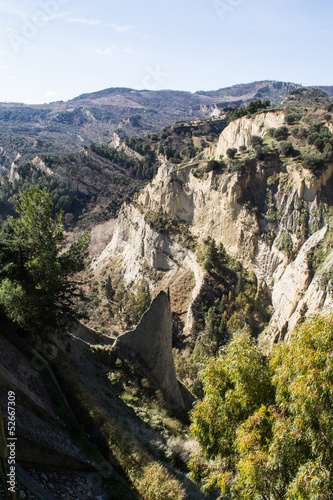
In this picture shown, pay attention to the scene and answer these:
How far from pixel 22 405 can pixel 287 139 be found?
43666mm

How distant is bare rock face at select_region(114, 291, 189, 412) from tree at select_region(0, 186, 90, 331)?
4.76 metres

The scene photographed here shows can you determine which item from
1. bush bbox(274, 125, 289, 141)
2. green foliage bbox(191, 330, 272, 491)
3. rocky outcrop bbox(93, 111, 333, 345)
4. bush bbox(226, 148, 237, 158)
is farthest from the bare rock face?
bush bbox(274, 125, 289, 141)

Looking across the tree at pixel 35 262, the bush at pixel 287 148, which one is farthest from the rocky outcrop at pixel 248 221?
the tree at pixel 35 262

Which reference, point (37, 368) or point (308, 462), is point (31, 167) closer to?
point (37, 368)

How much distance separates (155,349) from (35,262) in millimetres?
8552

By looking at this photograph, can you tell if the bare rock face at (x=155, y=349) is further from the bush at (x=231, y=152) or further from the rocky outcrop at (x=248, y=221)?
the bush at (x=231, y=152)

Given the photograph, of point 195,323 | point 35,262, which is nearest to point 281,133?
point 195,323

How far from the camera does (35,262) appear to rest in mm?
11039

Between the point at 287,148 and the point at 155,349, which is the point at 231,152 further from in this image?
the point at 155,349

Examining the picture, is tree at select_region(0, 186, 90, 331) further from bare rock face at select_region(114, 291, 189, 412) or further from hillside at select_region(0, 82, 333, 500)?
bare rock face at select_region(114, 291, 189, 412)

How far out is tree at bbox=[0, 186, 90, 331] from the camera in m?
11.1

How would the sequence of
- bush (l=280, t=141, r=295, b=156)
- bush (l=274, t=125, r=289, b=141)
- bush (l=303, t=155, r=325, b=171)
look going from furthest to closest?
bush (l=274, t=125, r=289, b=141), bush (l=280, t=141, r=295, b=156), bush (l=303, t=155, r=325, b=171)

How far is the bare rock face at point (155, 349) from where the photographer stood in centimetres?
1606

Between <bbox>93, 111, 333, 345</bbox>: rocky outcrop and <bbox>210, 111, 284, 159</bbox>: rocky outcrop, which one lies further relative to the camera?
<bbox>210, 111, 284, 159</bbox>: rocky outcrop
